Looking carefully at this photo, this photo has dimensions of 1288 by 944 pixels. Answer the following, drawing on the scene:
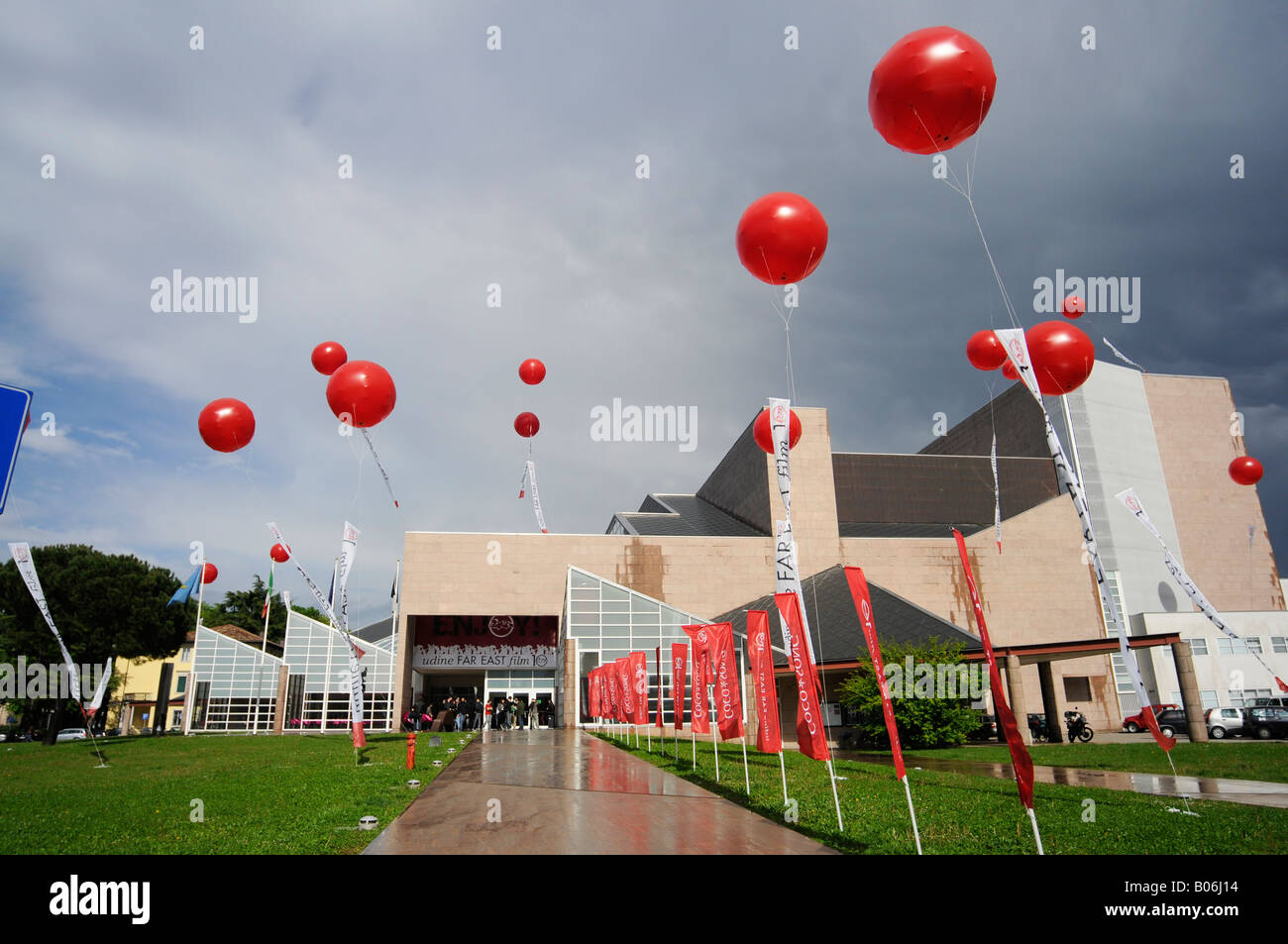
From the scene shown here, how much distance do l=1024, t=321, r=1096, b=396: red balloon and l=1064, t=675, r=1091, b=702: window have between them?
3797 cm

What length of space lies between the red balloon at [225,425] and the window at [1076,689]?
147 ft

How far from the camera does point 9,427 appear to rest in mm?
3033

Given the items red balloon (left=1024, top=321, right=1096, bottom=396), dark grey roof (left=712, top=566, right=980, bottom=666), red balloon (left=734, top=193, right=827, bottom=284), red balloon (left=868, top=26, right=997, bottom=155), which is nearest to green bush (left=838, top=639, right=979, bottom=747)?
dark grey roof (left=712, top=566, right=980, bottom=666)

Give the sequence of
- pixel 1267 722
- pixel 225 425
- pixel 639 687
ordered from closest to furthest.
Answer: pixel 225 425 < pixel 639 687 < pixel 1267 722

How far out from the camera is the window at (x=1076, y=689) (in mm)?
40875

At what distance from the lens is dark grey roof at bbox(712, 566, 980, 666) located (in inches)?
1055

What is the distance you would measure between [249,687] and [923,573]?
45443 mm

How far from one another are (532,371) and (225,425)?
11.0 meters

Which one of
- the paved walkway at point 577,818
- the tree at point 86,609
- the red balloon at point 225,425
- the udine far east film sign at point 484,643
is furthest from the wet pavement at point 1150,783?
the tree at point 86,609

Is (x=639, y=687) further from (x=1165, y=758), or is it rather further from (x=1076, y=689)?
(x=1076, y=689)

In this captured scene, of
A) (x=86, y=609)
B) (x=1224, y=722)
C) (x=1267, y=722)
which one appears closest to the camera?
(x=1267, y=722)

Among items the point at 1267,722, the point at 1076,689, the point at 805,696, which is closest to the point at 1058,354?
the point at 805,696

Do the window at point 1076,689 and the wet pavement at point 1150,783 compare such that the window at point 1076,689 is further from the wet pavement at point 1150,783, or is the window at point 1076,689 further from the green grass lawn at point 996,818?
the green grass lawn at point 996,818
